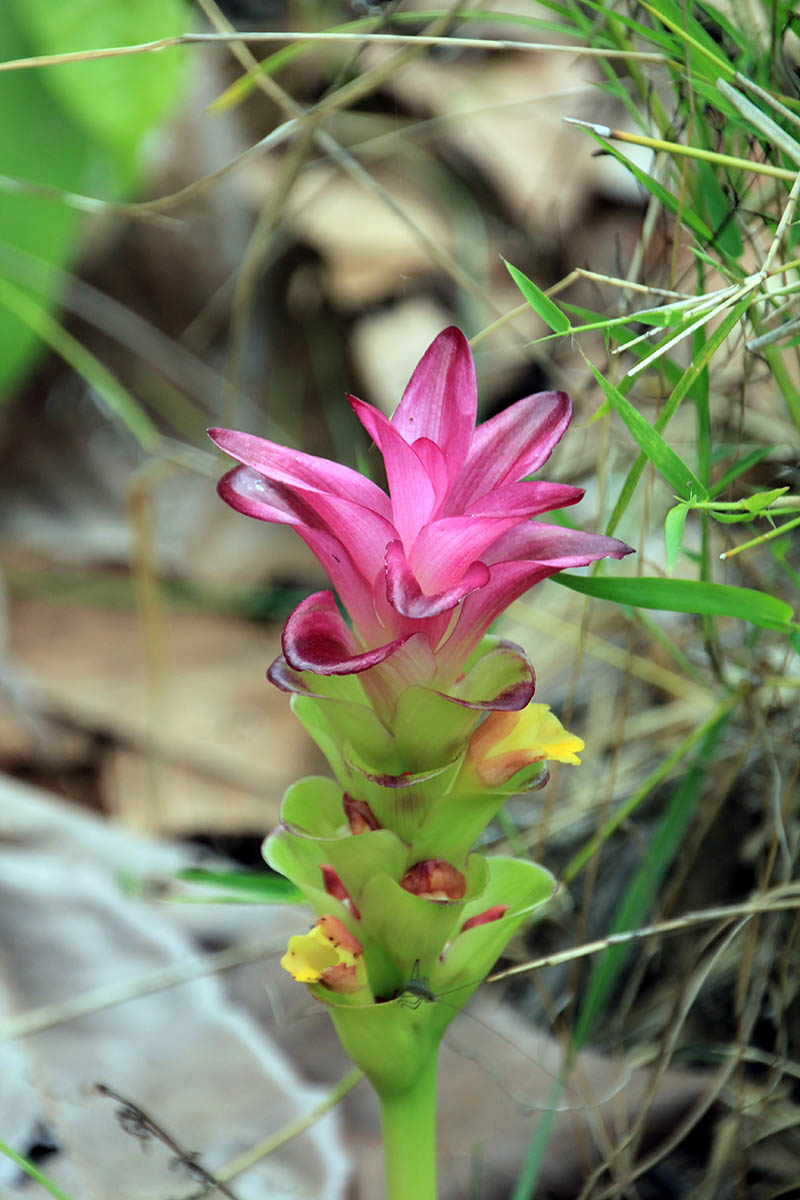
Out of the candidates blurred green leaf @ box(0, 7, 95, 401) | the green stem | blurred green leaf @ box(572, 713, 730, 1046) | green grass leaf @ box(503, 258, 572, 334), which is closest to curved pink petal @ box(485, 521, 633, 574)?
green grass leaf @ box(503, 258, 572, 334)

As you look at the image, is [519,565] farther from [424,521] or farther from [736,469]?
[736,469]

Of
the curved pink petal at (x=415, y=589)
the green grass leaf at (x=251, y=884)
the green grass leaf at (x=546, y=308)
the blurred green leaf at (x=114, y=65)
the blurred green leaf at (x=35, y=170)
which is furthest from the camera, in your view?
the blurred green leaf at (x=35, y=170)

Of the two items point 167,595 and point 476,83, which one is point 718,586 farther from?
point 476,83

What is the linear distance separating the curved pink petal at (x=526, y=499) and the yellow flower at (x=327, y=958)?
0.67ft

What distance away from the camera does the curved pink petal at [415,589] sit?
0.44m

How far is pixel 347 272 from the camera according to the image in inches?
75.5

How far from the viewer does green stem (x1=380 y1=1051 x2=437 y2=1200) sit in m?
0.57

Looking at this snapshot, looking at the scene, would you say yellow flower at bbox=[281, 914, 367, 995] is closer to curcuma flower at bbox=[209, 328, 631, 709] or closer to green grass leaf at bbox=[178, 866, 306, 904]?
curcuma flower at bbox=[209, 328, 631, 709]

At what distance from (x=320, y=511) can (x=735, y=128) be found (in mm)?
374

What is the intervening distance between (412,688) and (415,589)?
0.06 meters

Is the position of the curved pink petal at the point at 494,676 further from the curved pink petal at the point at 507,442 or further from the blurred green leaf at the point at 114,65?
the blurred green leaf at the point at 114,65

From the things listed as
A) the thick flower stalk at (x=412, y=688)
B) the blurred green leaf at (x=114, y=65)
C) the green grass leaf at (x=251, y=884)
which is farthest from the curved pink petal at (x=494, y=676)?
the blurred green leaf at (x=114, y=65)

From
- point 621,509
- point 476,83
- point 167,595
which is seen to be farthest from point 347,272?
Result: point 621,509

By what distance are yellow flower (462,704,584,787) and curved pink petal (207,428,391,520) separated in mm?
115
